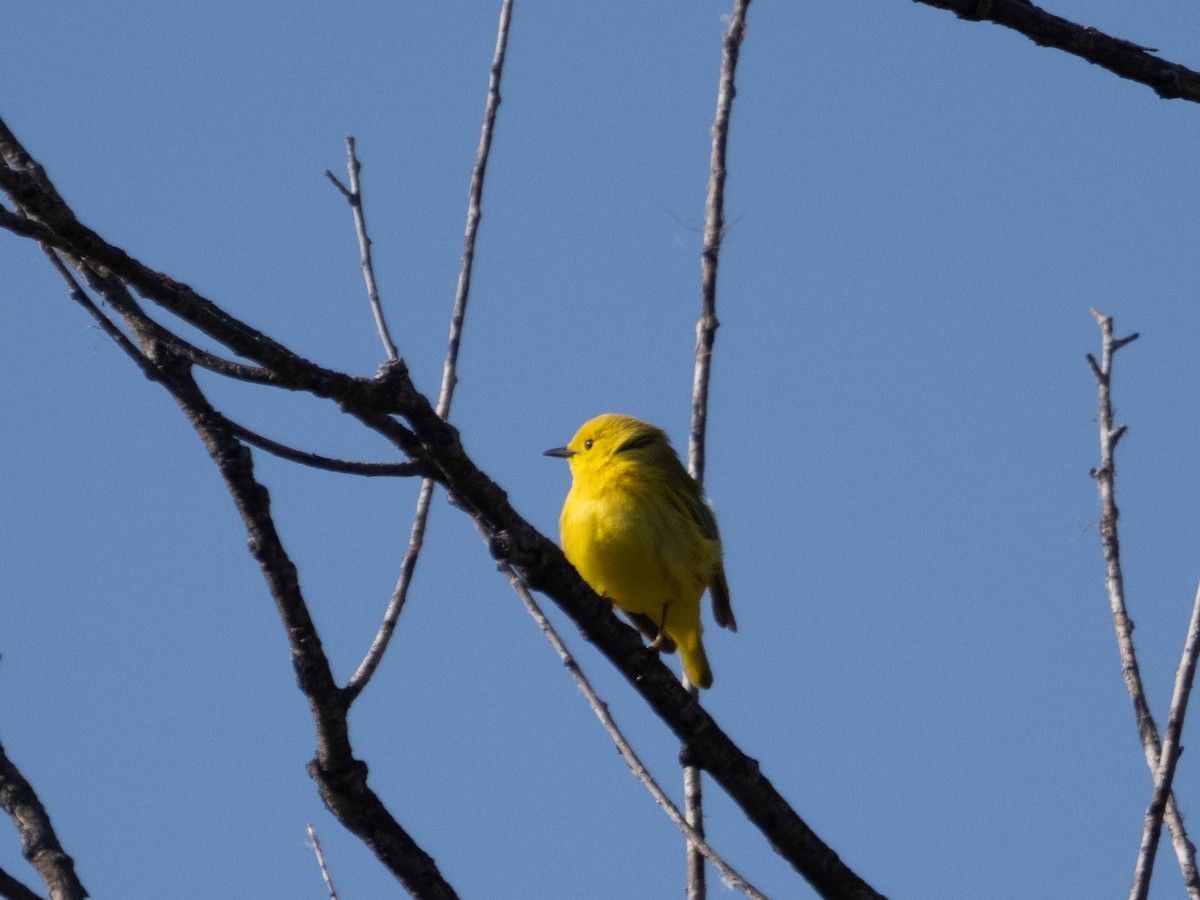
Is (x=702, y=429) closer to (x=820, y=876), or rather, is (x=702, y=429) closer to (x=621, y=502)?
(x=820, y=876)

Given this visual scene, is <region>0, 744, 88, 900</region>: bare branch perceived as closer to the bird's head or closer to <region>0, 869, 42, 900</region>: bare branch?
<region>0, 869, 42, 900</region>: bare branch

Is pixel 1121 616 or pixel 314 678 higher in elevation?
A: pixel 1121 616

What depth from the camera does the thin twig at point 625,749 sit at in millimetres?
2895

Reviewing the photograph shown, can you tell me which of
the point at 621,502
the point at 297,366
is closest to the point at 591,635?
the point at 297,366

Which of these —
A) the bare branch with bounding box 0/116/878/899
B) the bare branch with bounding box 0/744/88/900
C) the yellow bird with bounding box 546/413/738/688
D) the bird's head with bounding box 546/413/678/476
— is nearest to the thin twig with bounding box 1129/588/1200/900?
the bare branch with bounding box 0/116/878/899

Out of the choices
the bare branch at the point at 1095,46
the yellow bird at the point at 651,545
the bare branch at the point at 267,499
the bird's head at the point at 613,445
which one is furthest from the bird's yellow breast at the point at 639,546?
the bare branch at the point at 1095,46

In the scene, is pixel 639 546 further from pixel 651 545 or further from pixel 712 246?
pixel 712 246

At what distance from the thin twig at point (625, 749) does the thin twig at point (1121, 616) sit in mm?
958

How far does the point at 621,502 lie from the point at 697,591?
20.0 inches

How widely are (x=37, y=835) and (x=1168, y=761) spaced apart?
2019 mm

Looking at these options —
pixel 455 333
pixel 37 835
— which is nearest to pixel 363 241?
pixel 455 333

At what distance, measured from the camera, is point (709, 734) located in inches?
117

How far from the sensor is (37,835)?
2.33 meters

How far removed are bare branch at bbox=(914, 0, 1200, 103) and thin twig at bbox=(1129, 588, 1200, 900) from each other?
1.19 metres
